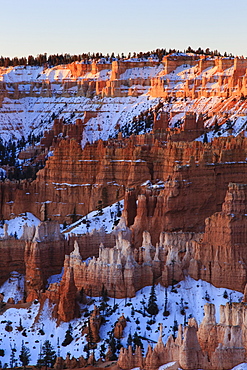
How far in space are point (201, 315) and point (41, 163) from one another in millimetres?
77209

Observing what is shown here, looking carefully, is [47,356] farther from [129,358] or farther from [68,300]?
[129,358]

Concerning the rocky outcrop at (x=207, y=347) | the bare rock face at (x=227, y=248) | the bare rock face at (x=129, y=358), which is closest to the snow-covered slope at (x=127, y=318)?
the bare rock face at (x=227, y=248)

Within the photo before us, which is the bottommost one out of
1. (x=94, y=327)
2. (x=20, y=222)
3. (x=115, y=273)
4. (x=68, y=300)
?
(x=94, y=327)

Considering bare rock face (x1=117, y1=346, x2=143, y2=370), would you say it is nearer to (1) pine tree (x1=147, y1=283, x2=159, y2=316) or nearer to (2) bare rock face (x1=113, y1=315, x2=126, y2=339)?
(2) bare rock face (x1=113, y1=315, x2=126, y2=339)

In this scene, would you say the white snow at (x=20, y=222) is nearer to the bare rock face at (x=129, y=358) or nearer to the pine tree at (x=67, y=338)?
the pine tree at (x=67, y=338)

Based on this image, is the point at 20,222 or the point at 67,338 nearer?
the point at 67,338

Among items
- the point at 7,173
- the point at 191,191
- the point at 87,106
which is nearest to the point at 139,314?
the point at 191,191

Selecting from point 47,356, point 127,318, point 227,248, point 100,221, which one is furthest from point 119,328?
point 100,221

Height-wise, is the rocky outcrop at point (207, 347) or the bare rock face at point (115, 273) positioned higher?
the bare rock face at point (115, 273)

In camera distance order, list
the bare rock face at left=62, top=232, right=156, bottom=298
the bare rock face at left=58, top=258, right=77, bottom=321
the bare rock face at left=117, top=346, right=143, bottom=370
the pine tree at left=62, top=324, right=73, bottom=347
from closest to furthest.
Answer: the bare rock face at left=117, top=346, right=143, bottom=370 < the pine tree at left=62, top=324, right=73, bottom=347 < the bare rock face at left=58, top=258, right=77, bottom=321 < the bare rock face at left=62, top=232, right=156, bottom=298

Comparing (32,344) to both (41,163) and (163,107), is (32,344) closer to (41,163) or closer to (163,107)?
(41,163)

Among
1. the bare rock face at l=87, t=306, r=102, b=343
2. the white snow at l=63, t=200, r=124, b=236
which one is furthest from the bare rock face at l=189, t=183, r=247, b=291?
the white snow at l=63, t=200, r=124, b=236

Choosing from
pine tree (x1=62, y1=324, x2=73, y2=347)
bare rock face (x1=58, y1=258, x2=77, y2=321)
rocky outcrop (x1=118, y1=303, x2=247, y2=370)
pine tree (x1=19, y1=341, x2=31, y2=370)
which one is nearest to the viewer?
rocky outcrop (x1=118, y1=303, x2=247, y2=370)

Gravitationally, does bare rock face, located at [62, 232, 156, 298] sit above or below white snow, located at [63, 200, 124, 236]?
below
